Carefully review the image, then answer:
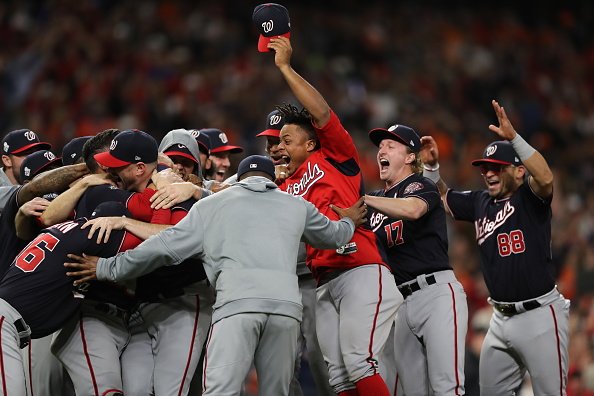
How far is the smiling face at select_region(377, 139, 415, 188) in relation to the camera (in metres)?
6.65

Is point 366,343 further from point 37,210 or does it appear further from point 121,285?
point 37,210

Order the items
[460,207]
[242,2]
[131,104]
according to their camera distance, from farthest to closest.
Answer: [242,2], [131,104], [460,207]

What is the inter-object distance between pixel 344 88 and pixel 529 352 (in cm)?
918

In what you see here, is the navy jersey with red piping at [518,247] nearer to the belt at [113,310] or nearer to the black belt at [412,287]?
the black belt at [412,287]

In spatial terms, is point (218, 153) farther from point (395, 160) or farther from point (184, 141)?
point (395, 160)

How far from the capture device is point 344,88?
50.1 feet

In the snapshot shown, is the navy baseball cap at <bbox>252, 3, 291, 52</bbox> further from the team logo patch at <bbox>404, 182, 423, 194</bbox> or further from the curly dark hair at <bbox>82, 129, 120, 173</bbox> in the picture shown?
the team logo patch at <bbox>404, 182, 423, 194</bbox>

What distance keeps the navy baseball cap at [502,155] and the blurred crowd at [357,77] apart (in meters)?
3.99

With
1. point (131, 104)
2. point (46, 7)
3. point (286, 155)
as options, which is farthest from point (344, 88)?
point (286, 155)

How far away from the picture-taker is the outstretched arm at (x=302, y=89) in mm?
5836

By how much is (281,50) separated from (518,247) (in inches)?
84.3

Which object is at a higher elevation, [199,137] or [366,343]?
[199,137]

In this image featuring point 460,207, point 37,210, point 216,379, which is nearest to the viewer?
point 216,379

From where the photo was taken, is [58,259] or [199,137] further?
[199,137]
